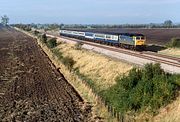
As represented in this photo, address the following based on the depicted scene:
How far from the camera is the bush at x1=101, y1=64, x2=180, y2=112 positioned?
24891mm

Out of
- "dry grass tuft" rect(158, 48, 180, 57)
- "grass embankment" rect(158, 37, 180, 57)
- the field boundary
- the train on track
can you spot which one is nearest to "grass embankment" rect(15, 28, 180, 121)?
the field boundary

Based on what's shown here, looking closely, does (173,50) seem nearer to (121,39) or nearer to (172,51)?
(172,51)

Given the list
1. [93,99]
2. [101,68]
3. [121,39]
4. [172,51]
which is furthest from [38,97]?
[121,39]

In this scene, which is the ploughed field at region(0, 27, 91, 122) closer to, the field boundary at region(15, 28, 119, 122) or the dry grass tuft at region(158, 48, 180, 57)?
the field boundary at region(15, 28, 119, 122)

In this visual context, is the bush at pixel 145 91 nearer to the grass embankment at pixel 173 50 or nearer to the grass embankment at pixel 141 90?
the grass embankment at pixel 141 90

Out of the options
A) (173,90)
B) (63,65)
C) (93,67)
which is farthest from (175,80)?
(63,65)

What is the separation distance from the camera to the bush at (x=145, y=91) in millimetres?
24891

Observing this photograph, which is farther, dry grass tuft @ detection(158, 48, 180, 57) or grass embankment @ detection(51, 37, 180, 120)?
dry grass tuft @ detection(158, 48, 180, 57)

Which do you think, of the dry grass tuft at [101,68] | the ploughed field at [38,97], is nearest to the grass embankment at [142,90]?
the dry grass tuft at [101,68]

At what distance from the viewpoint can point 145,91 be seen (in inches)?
1030

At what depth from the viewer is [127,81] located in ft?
95.2

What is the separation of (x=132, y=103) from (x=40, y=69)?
28.5 metres

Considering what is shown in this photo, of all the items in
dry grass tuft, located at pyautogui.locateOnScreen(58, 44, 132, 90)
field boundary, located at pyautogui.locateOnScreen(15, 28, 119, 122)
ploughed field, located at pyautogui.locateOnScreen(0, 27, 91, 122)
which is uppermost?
dry grass tuft, located at pyautogui.locateOnScreen(58, 44, 132, 90)

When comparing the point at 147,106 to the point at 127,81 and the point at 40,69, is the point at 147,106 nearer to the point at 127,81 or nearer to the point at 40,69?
the point at 127,81
